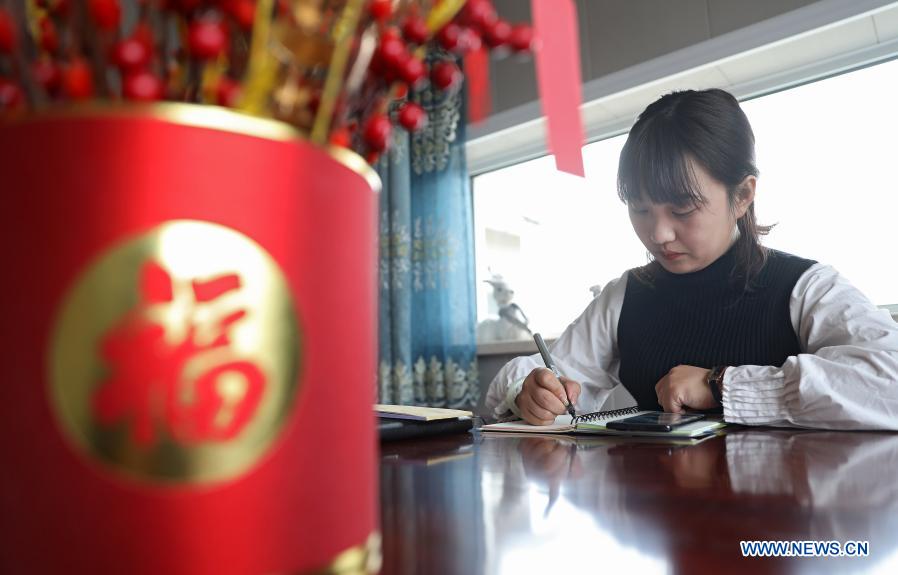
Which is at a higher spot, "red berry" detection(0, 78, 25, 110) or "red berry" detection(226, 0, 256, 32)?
"red berry" detection(226, 0, 256, 32)

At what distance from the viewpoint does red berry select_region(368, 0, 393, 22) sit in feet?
0.74

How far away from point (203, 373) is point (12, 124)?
9 centimetres

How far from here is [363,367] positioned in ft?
0.77

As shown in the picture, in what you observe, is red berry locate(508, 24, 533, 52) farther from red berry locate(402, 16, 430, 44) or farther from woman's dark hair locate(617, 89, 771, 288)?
woman's dark hair locate(617, 89, 771, 288)

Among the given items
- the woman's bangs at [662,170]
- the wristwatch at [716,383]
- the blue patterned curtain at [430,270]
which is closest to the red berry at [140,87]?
the wristwatch at [716,383]

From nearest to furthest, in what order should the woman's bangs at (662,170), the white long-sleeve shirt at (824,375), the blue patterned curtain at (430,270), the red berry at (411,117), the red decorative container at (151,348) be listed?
the red decorative container at (151,348) → the red berry at (411,117) → the white long-sleeve shirt at (824,375) → the woman's bangs at (662,170) → the blue patterned curtain at (430,270)

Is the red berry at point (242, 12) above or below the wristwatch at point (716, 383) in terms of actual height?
above

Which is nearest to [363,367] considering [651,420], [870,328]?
[651,420]

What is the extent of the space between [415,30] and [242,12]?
2.9 inches

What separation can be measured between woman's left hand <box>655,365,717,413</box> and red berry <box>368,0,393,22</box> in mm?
914

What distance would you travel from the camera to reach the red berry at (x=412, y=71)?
24 cm

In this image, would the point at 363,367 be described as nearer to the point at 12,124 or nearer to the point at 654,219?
the point at 12,124

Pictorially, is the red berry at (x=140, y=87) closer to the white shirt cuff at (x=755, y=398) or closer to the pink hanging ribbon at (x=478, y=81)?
the pink hanging ribbon at (x=478, y=81)

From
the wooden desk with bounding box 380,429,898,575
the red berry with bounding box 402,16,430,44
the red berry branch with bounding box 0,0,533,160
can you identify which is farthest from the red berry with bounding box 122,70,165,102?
the wooden desk with bounding box 380,429,898,575
